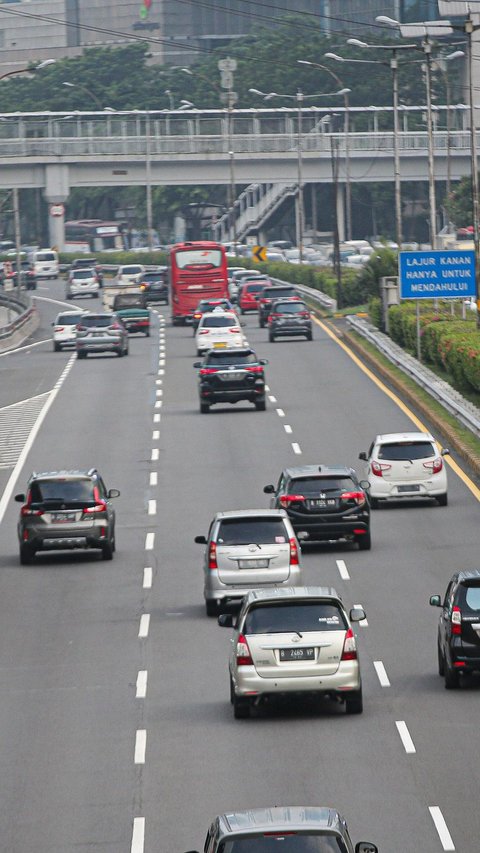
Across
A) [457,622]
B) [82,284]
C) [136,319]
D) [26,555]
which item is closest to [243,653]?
[457,622]

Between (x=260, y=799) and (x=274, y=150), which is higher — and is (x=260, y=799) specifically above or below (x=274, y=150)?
below

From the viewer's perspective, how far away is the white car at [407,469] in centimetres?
3912

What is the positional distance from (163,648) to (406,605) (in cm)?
441

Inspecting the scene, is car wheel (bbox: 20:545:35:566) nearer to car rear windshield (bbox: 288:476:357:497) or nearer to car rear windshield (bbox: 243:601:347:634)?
car rear windshield (bbox: 288:476:357:497)

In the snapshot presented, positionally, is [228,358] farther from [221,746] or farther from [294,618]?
[221,746]

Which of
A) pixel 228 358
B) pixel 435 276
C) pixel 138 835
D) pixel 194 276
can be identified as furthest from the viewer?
pixel 194 276

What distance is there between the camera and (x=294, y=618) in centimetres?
2089

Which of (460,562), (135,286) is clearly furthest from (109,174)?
(460,562)

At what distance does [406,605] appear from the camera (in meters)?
28.7

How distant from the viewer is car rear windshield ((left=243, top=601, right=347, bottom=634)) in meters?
20.8

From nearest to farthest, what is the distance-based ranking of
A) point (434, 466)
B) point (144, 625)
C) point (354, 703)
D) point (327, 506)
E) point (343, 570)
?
point (354, 703), point (144, 625), point (343, 570), point (327, 506), point (434, 466)

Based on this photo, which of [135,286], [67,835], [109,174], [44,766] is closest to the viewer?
[67,835]

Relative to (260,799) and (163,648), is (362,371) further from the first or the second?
(260,799)

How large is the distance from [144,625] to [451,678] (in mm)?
6890
